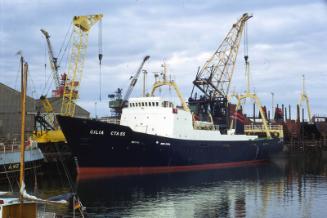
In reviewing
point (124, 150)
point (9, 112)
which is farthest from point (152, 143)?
point (9, 112)

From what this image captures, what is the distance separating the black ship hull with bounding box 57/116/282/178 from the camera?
2083 inches

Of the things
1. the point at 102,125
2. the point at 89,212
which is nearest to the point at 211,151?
the point at 102,125

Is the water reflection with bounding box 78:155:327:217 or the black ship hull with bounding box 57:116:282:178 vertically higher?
the black ship hull with bounding box 57:116:282:178

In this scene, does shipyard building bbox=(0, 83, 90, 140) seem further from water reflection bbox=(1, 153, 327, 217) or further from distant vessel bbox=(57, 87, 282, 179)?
water reflection bbox=(1, 153, 327, 217)

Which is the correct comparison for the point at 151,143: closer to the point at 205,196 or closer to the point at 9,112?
the point at 205,196

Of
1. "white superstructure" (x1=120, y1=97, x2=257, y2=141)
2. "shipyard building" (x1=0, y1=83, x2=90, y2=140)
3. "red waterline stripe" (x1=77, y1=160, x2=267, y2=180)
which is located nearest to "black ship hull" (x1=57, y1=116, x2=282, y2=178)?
"red waterline stripe" (x1=77, y1=160, x2=267, y2=180)

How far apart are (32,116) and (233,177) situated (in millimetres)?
37277

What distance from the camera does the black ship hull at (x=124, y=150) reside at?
52906mm

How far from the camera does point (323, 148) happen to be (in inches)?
4215

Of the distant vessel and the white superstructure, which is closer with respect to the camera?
the distant vessel

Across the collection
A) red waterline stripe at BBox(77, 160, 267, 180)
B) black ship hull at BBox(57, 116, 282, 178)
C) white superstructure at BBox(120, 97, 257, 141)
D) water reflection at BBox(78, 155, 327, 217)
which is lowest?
water reflection at BBox(78, 155, 327, 217)

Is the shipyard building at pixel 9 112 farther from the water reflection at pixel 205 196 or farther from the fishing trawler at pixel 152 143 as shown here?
the water reflection at pixel 205 196

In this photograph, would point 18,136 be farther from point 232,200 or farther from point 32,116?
point 232,200

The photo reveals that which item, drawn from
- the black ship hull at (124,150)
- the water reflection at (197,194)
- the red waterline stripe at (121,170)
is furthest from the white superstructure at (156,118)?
the water reflection at (197,194)
